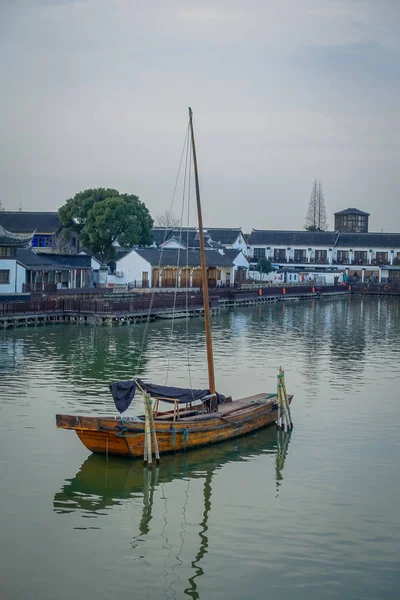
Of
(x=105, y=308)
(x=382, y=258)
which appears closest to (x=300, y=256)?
(x=382, y=258)

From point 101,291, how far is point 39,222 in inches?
1046

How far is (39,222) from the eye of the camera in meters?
102

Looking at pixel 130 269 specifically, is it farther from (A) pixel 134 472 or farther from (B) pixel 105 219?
(A) pixel 134 472

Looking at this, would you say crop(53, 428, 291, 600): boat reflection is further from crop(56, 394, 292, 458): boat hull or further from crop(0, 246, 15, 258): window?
crop(0, 246, 15, 258): window

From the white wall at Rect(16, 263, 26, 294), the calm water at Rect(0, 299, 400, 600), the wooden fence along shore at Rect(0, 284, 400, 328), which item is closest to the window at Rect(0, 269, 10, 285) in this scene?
the white wall at Rect(16, 263, 26, 294)

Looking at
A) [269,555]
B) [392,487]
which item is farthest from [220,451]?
[269,555]

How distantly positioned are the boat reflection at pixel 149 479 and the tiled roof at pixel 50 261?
4729 centimetres

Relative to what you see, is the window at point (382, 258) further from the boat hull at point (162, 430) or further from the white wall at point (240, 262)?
the boat hull at point (162, 430)

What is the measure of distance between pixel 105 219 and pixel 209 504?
7422 centimetres

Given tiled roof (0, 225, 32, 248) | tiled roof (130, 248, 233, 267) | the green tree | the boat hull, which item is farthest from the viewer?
the green tree

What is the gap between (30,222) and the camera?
102 metres

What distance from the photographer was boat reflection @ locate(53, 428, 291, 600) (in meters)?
19.7

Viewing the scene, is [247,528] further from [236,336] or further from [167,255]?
[167,255]

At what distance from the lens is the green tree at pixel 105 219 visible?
306 ft
